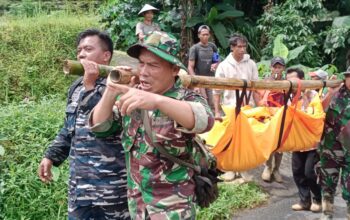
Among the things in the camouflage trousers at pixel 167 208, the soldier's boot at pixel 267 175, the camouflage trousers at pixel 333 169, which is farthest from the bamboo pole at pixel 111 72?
the soldier's boot at pixel 267 175

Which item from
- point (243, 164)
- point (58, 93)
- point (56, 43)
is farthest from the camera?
point (56, 43)

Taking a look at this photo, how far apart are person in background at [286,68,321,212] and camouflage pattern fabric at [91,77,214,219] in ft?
9.25

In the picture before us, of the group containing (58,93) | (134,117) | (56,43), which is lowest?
(58,93)

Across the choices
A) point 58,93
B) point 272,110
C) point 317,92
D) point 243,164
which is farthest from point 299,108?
point 58,93

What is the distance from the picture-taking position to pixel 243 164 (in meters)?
3.65

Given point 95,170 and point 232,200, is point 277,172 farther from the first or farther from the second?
point 95,170

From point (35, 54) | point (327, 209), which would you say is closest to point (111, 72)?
point (327, 209)

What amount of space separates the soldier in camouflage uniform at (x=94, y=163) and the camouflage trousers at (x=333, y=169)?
7.22 ft

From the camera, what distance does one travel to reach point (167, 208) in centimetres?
Result: 233

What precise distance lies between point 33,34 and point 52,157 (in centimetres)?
587

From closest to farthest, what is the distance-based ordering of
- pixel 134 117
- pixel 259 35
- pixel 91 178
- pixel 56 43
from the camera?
pixel 134 117 → pixel 91 178 → pixel 56 43 → pixel 259 35

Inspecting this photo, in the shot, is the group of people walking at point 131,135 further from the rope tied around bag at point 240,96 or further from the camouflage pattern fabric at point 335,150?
the rope tied around bag at point 240,96

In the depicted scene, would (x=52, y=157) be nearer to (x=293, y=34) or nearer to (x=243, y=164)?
(x=243, y=164)

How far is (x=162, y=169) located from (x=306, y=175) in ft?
9.87
